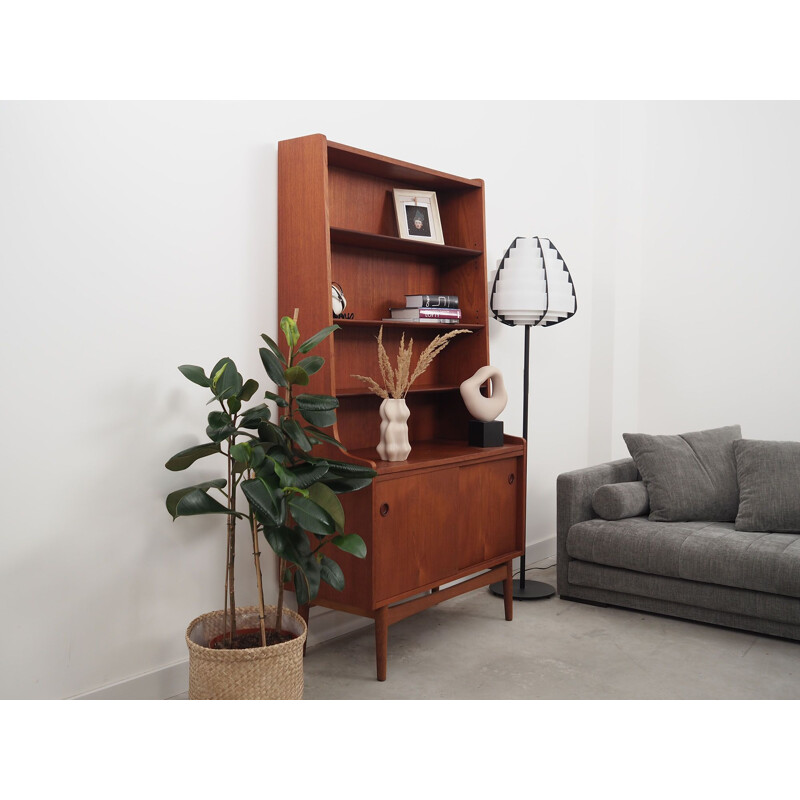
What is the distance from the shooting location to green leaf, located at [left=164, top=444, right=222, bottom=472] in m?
2.69

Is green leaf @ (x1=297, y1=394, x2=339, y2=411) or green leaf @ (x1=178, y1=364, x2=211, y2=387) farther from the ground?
green leaf @ (x1=178, y1=364, x2=211, y2=387)

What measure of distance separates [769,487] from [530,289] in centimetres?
153

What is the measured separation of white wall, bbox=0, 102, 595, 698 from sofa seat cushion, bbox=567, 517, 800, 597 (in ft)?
5.92

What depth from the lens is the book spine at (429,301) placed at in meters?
3.71

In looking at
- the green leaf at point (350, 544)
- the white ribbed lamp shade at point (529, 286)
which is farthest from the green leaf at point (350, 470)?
the white ribbed lamp shade at point (529, 286)

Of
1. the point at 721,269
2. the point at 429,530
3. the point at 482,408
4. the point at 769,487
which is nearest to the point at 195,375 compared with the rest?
the point at 429,530

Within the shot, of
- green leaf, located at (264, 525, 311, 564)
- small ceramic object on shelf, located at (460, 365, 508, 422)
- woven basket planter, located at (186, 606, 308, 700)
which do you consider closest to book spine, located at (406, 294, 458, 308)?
small ceramic object on shelf, located at (460, 365, 508, 422)

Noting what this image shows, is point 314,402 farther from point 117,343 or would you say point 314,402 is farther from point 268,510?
point 117,343

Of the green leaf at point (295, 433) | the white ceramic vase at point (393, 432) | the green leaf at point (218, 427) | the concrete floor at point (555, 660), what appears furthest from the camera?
the white ceramic vase at point (393, 432)

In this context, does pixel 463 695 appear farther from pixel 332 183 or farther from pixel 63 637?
pixel 332 183

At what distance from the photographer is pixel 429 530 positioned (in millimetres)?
3363

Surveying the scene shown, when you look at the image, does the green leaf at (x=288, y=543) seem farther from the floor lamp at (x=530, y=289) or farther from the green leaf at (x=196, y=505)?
the floor lamp at (x=530, y=289)

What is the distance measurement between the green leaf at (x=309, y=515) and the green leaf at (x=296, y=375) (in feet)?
1.39

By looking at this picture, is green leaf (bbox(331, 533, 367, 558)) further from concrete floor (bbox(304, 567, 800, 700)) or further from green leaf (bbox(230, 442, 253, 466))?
concrete floor (bbox(304, 567, 800, 700))
